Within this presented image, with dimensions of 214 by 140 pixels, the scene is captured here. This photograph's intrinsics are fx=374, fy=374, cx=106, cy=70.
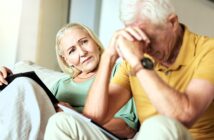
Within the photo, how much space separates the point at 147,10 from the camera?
1.11 meters

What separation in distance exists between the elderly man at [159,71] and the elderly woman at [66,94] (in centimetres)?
16

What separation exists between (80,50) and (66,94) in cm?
21

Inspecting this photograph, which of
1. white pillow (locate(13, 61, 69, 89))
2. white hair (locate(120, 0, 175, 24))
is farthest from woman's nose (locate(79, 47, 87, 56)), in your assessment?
white hair (locate(120, 0, 175, 24))

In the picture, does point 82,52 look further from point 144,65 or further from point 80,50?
point 144,65

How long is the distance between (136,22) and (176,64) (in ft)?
0.59

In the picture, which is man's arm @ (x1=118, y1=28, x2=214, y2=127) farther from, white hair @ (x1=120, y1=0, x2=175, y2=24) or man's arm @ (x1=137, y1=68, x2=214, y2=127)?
white hair @ (x1=120, y1=0, x2=175, y2=24)

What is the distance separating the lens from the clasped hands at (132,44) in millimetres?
1034

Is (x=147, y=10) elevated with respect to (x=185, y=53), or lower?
elevated

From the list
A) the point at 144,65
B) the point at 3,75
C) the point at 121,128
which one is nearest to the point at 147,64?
the point at 144,65

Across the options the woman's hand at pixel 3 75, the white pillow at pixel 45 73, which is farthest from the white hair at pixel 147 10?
the white pillow at pixel 45 73

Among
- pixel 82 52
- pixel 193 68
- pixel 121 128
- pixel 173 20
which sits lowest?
pixel 121 128

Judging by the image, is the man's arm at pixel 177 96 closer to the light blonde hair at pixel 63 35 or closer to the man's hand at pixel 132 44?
the man's hand at pixel 132 44

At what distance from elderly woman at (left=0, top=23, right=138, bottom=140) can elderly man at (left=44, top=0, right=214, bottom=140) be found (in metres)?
0.16

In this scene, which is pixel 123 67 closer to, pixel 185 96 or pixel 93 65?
pixel 93 65
